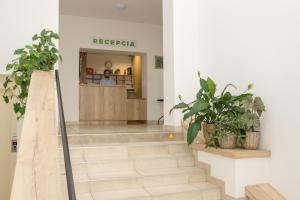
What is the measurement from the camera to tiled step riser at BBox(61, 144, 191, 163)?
11.1ft

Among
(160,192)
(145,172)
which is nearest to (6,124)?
(145,172)

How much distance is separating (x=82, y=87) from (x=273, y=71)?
19.1 feet

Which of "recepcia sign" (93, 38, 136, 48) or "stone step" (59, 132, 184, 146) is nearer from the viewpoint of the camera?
"stone step" (59, 132, 184, 146)

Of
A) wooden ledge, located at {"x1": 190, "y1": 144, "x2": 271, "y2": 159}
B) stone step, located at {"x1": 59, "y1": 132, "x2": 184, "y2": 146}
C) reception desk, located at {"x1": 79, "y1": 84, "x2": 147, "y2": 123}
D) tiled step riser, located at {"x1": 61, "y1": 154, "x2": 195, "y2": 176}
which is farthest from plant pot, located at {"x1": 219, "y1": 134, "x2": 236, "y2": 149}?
reception desk, located at {"x1": 79, "y1": 84, "x2": 147, "y2": 123}

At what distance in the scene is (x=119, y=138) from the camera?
3971 mm

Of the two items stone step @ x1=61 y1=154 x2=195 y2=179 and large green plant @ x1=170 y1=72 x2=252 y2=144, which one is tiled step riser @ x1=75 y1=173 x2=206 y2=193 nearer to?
stone step @ x1=61 y1=154 x2=195 y2=179

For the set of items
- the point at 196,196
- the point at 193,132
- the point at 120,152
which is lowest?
the point at 196,196

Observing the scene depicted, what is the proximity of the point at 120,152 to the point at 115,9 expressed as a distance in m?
Result: 5.15

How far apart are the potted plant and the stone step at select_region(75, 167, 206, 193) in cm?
70

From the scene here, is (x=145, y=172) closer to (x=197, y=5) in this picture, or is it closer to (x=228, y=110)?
(x=228, y=110)

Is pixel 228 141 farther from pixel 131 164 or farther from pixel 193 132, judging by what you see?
pixel 131 164

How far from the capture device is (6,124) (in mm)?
5059

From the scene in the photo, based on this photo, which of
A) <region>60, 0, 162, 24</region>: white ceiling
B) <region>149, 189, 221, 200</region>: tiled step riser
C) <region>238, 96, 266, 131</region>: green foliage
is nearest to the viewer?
<region>149, 189, 221, 200</region>: tiled step riser

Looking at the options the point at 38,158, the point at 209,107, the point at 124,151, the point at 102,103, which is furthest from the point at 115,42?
the point at 38,158
